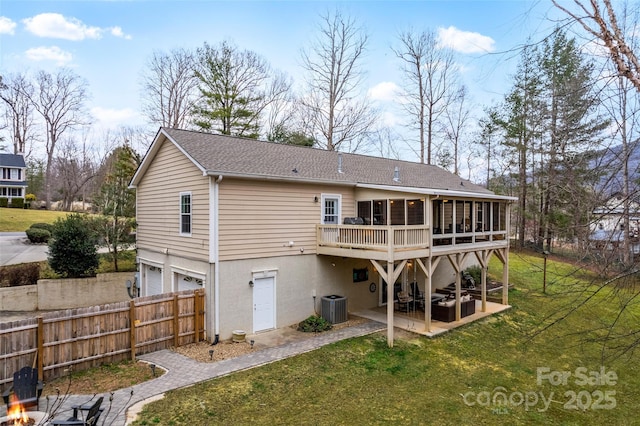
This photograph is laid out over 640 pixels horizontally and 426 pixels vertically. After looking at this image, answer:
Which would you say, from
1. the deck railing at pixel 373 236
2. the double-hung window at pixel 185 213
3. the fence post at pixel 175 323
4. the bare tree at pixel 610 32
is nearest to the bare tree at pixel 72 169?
the double-hung window at pixel 185 213

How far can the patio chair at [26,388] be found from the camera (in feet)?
22.2

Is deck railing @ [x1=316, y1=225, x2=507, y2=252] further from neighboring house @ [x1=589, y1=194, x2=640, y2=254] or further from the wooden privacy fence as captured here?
neighboring house @ [x1=589, y1=194, x2=640, y2=254]

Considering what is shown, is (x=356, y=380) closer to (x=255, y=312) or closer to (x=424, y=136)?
(x=255, y=312)

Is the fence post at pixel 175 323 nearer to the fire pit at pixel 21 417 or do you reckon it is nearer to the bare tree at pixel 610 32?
the fire pit at pixel 21 417

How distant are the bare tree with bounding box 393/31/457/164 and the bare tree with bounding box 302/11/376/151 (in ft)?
14.2

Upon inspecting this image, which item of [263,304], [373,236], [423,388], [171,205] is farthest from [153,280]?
[423,388]

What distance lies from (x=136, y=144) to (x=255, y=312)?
28.6 meters

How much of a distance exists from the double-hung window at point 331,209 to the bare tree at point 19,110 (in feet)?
123

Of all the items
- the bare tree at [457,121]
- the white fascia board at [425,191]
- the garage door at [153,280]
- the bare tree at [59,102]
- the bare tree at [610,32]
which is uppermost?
the bare tree at [59,102]

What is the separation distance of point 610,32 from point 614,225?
200 cm

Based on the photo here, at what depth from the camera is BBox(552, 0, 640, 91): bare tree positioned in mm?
3521

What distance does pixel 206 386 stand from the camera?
8.09 m

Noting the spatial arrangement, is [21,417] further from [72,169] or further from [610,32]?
[72,169]

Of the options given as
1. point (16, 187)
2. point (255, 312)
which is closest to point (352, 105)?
point (255, 312)
